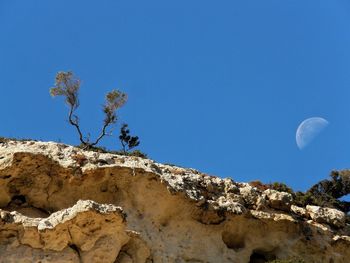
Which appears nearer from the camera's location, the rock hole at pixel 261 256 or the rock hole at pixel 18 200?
the rock hole at pixel 18 200

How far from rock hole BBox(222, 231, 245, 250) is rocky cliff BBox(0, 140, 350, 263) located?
4 cm

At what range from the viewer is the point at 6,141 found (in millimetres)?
25359

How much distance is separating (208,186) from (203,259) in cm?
357

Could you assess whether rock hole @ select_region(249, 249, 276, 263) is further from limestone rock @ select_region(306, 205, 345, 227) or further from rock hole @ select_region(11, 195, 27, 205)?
rock hole @ select_region(11, 195, 27, 205)

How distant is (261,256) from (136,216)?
19.4 feet

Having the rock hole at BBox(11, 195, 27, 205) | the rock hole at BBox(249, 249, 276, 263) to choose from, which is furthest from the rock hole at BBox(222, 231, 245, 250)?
the rock hole at BBox(11, 195, 27, 205)

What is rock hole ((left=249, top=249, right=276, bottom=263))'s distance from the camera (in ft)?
85.9

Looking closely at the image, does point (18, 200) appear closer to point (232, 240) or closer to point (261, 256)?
point (232, 240)

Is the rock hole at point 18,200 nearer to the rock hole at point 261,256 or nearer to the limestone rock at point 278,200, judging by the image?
the rock hole at point 261,256

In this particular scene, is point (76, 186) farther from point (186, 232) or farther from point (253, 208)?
point (253, 208)

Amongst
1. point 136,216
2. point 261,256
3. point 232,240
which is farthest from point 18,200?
point 261,256

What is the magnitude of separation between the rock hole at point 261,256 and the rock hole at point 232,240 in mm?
674

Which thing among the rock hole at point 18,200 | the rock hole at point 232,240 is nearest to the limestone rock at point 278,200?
the rock hole at point 232,240

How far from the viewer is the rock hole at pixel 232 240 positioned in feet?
84.2
